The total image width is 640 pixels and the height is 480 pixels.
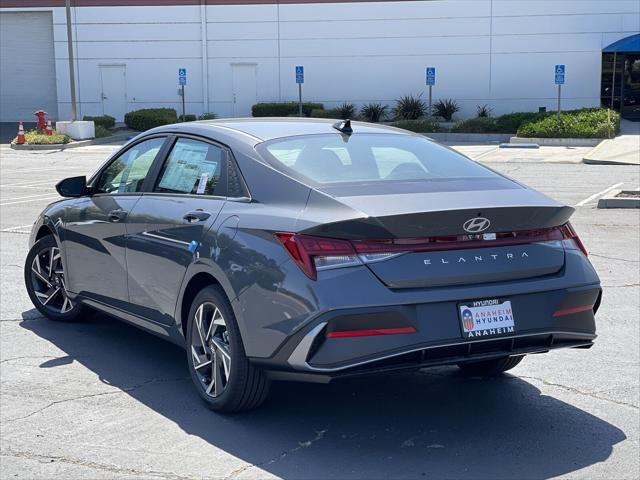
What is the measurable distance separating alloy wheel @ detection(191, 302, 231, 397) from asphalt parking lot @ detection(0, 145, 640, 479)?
0.61ft

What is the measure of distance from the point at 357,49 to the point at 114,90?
11.3 m

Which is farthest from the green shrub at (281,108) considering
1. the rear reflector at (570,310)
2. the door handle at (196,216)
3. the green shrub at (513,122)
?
the rear reflector at (570,310)

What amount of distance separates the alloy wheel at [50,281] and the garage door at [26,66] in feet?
130

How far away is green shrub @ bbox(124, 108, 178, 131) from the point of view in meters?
37.9

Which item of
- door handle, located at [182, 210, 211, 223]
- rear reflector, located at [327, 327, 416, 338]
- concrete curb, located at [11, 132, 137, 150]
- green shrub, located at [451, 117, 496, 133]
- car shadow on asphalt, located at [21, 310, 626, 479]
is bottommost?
car shadow on asphalt, located at [21, 310, 626, 479]

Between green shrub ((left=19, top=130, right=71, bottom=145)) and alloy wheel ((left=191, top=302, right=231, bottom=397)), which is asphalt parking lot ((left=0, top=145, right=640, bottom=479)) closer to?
alloy wheel ((left=191, top=302, right=231, bottom=397))

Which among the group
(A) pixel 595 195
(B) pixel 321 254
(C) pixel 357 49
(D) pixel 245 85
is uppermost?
(C) pixel 357 49

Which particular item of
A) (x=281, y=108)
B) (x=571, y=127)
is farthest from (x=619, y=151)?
(x=281, y=108)

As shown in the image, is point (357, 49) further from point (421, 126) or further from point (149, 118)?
point (149, 118)

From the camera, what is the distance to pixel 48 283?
7.69 m

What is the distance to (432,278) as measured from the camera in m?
4.78

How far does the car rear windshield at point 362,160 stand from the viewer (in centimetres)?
542

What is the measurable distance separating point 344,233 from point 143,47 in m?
40.1

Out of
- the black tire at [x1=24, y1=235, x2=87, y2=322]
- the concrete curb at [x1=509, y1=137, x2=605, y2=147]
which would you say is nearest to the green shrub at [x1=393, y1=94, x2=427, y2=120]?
the concrete curb at [x1=509, y1=137, x2=605, y2=147]
